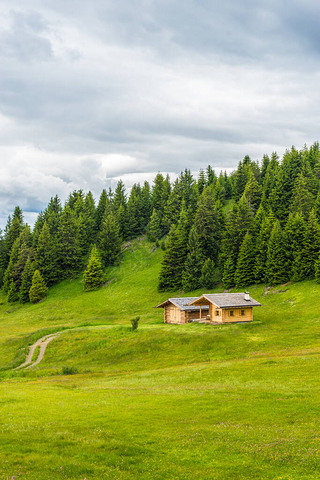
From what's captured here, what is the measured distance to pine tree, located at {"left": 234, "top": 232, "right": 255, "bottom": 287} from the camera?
8250cm

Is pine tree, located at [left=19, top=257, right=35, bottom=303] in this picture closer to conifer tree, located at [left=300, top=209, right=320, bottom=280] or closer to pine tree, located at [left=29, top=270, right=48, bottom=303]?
pine tree, located at [left=29, top=270, right=48, bottom=303]

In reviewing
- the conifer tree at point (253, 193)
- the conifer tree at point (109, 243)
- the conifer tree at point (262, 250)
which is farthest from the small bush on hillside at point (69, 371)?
the conifer tree at point (253, 193)

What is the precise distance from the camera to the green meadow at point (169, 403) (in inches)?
497

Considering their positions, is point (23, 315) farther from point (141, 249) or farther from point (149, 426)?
point (149, 426)

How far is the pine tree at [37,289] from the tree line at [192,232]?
463 centimetres

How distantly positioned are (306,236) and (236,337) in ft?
131

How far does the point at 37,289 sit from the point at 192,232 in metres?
48.8

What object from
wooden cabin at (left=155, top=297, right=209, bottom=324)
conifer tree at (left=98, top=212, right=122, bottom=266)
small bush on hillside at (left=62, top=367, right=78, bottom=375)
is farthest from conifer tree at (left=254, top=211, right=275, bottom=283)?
small bush on hillside at (left=62, top=367, right=78, bottom=375)

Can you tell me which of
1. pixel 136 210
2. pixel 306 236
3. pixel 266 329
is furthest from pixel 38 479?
pixel 136 210

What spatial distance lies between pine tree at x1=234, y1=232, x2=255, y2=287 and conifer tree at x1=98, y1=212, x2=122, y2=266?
157ft

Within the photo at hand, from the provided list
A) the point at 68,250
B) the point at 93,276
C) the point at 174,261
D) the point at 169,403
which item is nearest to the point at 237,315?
the point at 169,403

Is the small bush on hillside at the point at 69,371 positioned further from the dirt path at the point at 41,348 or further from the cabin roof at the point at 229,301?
the cabin roof at the point at 229,301

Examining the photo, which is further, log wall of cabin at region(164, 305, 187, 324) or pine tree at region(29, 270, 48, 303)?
pine tree at region(29, 270, 48, 303)

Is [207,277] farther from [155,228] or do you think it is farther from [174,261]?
[155,228]
